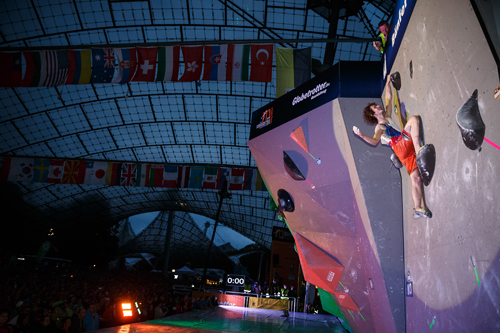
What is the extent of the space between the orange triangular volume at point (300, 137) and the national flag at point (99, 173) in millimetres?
17746

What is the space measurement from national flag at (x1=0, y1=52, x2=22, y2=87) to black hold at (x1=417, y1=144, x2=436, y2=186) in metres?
12.5

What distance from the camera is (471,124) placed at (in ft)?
8.75

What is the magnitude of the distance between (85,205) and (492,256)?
153 ft

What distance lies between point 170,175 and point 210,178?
2.71 m

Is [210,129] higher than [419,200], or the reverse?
[210,129]

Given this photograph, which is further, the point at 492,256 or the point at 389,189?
the point at 389,189

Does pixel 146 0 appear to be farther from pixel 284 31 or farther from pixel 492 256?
pixel 492 256

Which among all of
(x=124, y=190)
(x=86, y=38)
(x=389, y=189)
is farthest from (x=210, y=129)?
(x=389, y=189)

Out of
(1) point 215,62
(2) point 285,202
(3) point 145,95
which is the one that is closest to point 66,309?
(2) point 285,202

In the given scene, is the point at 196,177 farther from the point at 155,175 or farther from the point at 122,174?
the point at 122,174

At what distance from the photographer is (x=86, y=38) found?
65.7 feet

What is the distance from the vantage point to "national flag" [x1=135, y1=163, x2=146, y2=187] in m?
21.7

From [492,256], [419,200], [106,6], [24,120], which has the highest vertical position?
[106,6]

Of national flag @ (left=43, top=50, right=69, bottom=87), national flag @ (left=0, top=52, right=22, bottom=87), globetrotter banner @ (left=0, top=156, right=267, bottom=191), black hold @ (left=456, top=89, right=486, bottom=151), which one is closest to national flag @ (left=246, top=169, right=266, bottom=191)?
globetrotter banner @ (left=0, top=156, right=267, bottom=191)
